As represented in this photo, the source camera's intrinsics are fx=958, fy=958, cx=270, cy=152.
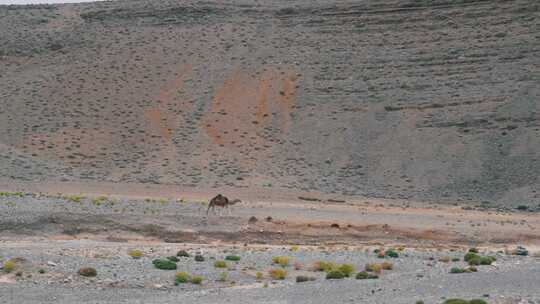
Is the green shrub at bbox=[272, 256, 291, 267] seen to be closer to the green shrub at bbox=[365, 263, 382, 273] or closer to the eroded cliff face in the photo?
the green shrub at bbox=[365, 263, 382, 273]

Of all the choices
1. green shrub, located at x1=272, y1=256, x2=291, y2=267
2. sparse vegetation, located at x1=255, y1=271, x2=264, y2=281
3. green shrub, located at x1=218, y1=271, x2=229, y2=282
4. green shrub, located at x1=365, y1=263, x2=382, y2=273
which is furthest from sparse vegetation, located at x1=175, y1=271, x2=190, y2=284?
green shrub, located at x1=365, y1=263, x2=382, y2=273

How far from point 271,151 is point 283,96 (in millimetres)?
6568

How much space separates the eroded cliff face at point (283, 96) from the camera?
46781 mm

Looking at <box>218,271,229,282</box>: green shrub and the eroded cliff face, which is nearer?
<box>218,271,229,282</box>: green shrub

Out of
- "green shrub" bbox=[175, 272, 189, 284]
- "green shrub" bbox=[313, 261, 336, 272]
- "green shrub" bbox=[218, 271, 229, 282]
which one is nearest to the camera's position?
"green shrub" bbox=[175, 272, 189, 284]

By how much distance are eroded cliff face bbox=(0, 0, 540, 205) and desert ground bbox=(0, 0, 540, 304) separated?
0.14 meters

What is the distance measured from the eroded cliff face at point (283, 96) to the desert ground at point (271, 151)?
141mm

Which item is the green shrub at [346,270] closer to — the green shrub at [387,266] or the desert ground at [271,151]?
the desert ground at [271,151]

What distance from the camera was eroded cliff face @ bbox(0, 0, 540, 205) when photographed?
153 feet

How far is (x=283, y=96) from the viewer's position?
5581 centimetres

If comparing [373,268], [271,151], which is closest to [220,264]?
[373,268]

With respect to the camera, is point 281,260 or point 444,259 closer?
point 281,260

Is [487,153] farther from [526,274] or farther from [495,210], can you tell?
[526,274]

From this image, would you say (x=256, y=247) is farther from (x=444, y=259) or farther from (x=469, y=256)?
(x=469, y=256)
